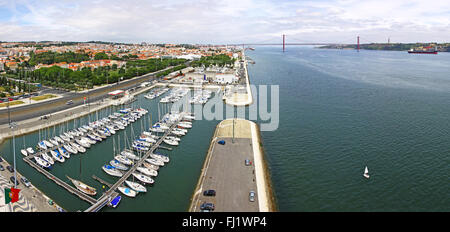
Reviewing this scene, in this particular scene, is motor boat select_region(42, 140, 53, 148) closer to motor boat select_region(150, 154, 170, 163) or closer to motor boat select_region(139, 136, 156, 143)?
motor boat select_region(139, 136, 156, 143)

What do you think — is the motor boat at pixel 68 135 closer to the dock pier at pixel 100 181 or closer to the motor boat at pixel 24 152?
the dock pier at pixel 100 181

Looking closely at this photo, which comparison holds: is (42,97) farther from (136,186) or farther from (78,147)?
(136,186)

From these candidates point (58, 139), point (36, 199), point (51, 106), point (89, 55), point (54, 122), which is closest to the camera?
point (36, 199)

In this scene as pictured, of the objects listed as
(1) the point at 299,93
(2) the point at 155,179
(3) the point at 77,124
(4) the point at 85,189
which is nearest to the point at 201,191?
(2) the point at 155,179

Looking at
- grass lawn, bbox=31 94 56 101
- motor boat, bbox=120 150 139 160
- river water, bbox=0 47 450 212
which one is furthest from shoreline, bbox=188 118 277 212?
grass lawn, bbox=31 94 56 101

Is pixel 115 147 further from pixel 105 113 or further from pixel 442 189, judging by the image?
pixel 442 189

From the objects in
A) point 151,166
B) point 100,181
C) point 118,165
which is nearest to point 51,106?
point 118,165
